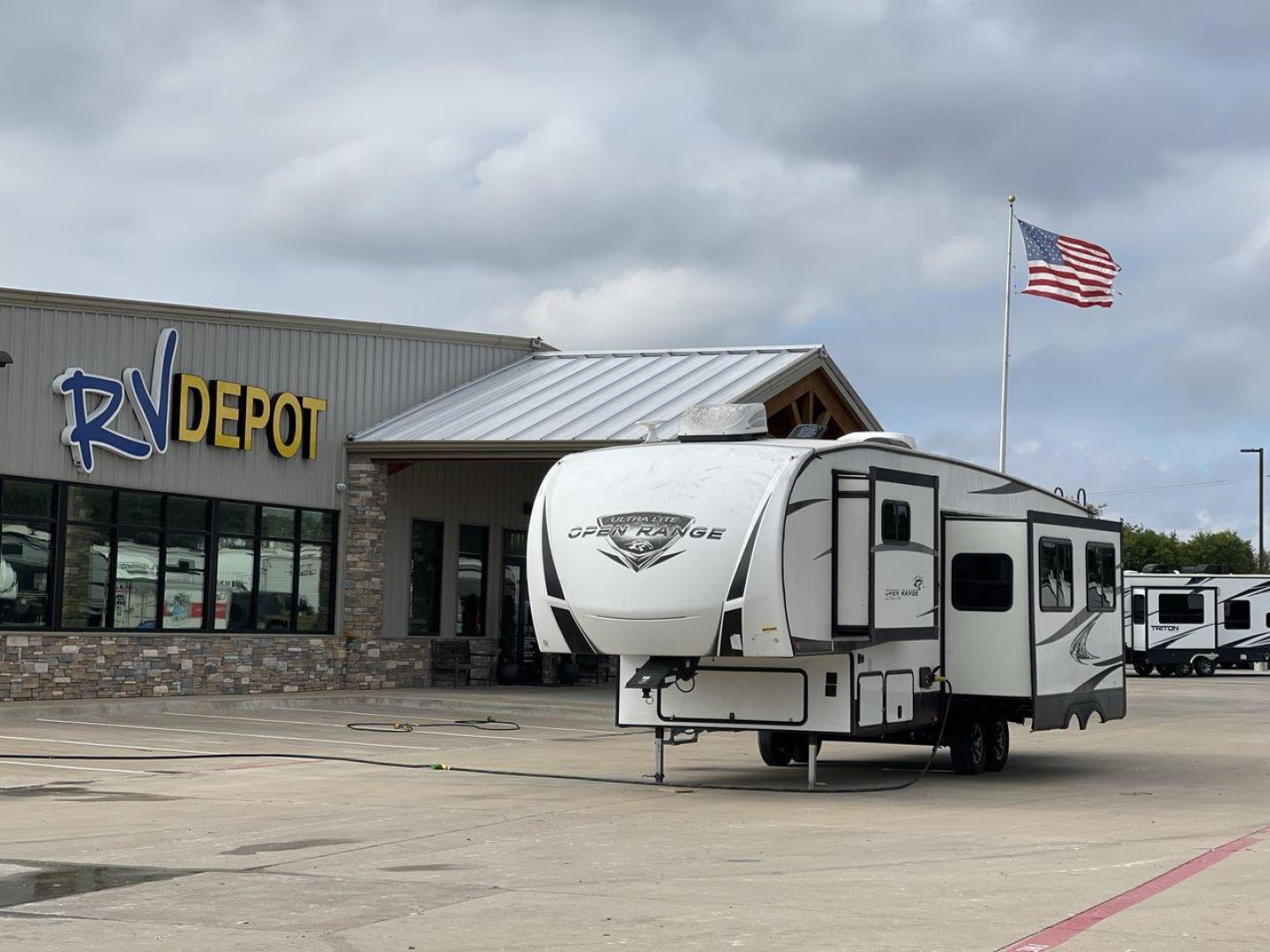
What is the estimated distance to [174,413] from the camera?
25.5 metres

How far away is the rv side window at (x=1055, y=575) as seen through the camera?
1702 centimetres

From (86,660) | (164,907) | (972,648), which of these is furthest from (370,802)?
(86,660)

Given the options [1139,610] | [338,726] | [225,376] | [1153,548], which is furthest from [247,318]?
[1153,548]

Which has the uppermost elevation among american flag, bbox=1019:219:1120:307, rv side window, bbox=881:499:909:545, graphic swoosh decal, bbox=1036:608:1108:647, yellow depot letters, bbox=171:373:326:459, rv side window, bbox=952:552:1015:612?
american flag, bbox=1019:219:1120:307

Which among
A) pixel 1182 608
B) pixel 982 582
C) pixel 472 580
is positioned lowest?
pixel 982 582

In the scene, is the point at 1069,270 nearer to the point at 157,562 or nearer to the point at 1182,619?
the point at 1182,619

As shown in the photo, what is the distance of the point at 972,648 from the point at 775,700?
283 cm

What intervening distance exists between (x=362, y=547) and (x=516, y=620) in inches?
195

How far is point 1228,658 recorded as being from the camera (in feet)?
160

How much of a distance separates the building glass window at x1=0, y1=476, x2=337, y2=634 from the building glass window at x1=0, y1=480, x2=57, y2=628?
1 centimetres

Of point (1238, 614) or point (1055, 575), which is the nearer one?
point (1055, 575)

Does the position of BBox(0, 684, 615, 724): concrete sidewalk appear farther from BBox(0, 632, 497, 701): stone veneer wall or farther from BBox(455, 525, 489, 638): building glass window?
BBox(455, 525, 489, 638): building glass window

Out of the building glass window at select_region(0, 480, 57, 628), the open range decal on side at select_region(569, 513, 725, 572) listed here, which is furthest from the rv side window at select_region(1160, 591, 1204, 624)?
the open range decal on side at select_region(569, 513, 725, 572)

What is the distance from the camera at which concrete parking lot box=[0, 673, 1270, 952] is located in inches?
331
